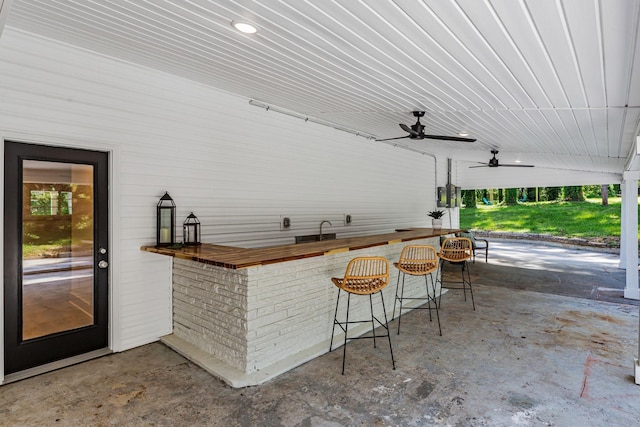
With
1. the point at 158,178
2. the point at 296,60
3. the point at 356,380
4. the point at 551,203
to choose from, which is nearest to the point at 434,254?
the point at 356,380

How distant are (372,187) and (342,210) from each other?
3.75 feet

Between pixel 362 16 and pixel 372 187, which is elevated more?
pixel 362 16

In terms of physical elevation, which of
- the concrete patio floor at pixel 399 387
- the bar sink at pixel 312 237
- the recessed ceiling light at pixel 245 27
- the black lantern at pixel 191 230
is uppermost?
the recessed ceiling light at pixel 245 27

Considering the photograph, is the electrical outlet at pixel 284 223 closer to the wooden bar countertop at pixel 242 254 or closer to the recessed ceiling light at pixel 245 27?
the wooden bar countertop at pixel 242 254

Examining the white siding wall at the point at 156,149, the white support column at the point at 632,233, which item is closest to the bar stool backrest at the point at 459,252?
the white siding wall at the point at 156,149

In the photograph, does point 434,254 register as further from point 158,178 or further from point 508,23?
point 158,178

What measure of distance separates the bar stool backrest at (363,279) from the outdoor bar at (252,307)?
27 centimetres

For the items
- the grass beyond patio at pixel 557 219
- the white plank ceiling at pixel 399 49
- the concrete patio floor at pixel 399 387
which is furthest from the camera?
the grass beyond patio at pixel 557 219

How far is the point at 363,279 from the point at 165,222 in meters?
2.24

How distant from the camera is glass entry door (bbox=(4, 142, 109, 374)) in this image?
3006 millimetres

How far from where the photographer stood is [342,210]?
6.38m

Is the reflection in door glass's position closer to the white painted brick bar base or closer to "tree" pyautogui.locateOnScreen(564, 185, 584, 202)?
the white painted brick bar base

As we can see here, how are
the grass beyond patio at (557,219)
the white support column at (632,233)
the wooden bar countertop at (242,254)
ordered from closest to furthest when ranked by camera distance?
the wooden bar countertop at (242,254)
the white support column at (632,233)
the grass beyond patio at (557,219)

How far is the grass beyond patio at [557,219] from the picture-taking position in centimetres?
1382
